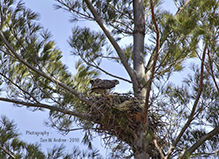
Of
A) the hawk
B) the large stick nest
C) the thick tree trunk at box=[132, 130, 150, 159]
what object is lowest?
the thick tree trunk at box=[132, 130, 150, 159]

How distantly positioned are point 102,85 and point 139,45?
85 cm

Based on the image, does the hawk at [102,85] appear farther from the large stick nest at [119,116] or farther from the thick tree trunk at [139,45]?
the thick tree trunk at [139,45]

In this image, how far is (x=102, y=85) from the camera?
4.30 m

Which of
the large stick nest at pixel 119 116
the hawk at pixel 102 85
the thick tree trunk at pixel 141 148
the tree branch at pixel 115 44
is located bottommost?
the thick tree trunk at pixel 141 148

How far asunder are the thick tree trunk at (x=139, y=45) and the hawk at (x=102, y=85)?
300 millimetres

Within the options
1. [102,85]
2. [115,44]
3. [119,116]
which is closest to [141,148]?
[119,116]

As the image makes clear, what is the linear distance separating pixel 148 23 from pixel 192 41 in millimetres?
1583

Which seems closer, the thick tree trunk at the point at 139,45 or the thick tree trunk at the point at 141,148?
the thick tree trunk at the point at 141,148

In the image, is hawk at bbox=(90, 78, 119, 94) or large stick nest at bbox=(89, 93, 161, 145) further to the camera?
hawk at bbox=(90, 78, 119, 94)

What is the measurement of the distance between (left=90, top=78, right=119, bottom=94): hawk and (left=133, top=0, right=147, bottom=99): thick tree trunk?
11.8 inches

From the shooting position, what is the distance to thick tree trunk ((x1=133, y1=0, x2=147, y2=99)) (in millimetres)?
4387

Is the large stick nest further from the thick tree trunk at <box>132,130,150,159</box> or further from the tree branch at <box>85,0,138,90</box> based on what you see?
the tree branch at <box>85,0,138,90</box>

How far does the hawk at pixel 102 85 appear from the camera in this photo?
4.29m

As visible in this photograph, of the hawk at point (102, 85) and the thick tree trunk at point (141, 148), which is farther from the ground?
the hawk at point (102, 85)
